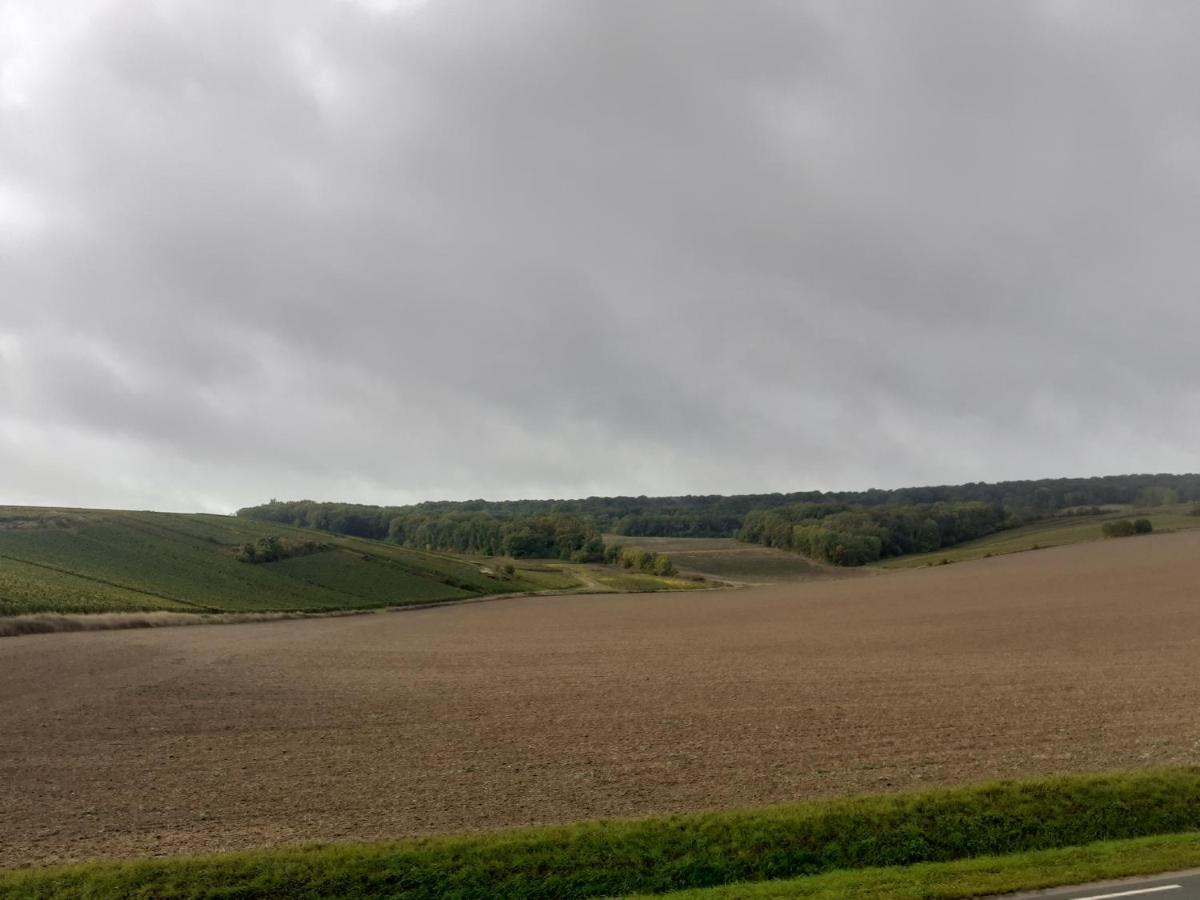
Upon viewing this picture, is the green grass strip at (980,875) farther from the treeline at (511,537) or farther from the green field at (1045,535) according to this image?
the treeline at (511,537)

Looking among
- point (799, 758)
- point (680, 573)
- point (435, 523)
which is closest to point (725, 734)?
point (799, 758)

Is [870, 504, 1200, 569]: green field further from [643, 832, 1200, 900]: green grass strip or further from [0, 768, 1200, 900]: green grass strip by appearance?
[643, 832, 1200, 900]: green grass strip

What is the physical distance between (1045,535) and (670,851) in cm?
12817

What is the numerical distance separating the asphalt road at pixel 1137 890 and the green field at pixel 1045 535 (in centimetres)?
11084

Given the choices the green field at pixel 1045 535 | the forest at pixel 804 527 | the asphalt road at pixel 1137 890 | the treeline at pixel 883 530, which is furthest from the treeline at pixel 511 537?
the asphalt road at pixel 1137 890

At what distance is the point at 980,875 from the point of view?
13094 mm

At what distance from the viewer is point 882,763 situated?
21422mm

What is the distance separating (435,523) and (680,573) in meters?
55.0

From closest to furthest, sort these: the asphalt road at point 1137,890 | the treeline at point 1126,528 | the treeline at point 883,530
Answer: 1. the asphalt road at point 1137,890
2. the treeline at point 1126,528
3. the treeline at point 883,530

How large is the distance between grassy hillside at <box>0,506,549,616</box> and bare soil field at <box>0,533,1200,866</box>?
12.0m

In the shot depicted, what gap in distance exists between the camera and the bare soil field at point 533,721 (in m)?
18.6

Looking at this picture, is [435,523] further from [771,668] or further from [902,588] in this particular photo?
[771,668]

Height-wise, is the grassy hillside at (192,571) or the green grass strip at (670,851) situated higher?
the grassy hillside at (192,571)

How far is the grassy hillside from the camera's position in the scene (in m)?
66.7
